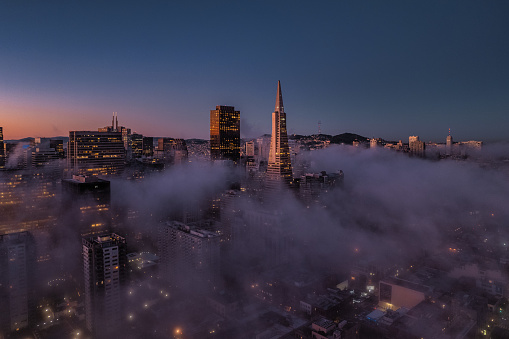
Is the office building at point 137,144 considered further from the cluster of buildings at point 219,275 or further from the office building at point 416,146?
the office building at point 416,146

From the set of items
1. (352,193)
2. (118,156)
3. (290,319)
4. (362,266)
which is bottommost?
(290,319)

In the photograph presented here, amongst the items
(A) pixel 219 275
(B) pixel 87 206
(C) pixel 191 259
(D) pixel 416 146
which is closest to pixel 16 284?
(B) pixel 87 206

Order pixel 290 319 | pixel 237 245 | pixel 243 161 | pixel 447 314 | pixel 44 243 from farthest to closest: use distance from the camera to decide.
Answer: pixel 243 161, pixel 237 245, pixel 44 243, pixel 290 319, pixel 447 314

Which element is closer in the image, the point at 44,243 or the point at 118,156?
the point at 44,243

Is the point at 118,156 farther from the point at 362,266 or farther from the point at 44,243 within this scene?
the point at 362,266

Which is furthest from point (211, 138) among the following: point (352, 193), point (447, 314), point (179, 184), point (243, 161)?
point (447, 314)

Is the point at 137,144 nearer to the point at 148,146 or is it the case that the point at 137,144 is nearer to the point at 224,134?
the point at 148,146
